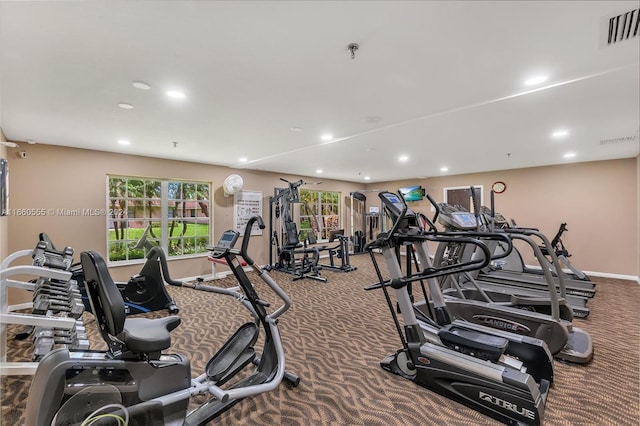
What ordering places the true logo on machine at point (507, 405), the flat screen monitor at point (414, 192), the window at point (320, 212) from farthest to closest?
the flat screen monitor at point (414, 192)
the window at point (320, 212)
the true logo on machine at point (507, 405)

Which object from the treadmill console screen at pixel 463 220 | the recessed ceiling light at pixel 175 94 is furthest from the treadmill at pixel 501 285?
the recessed ceiling light at pixel 175 94

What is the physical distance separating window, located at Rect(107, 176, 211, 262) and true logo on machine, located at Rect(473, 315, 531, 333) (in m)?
4.59

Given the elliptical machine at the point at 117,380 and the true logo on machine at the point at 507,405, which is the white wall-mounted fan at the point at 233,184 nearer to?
the elliptical machine at the point at 117,380

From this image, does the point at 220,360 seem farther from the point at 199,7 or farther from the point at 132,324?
the point at 199,7

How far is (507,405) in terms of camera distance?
1920 millimetres

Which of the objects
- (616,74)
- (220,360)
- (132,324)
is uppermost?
(616,74)

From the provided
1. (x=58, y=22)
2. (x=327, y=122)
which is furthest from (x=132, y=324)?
(x=327, y=122)

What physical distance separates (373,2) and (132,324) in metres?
2.40

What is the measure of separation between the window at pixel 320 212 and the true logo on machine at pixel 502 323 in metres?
5.88

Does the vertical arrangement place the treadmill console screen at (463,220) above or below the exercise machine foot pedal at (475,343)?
above

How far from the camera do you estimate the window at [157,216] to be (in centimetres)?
524

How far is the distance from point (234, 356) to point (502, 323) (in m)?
2.65

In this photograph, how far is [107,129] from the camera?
3.71 meters

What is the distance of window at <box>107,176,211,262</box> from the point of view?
524cm
